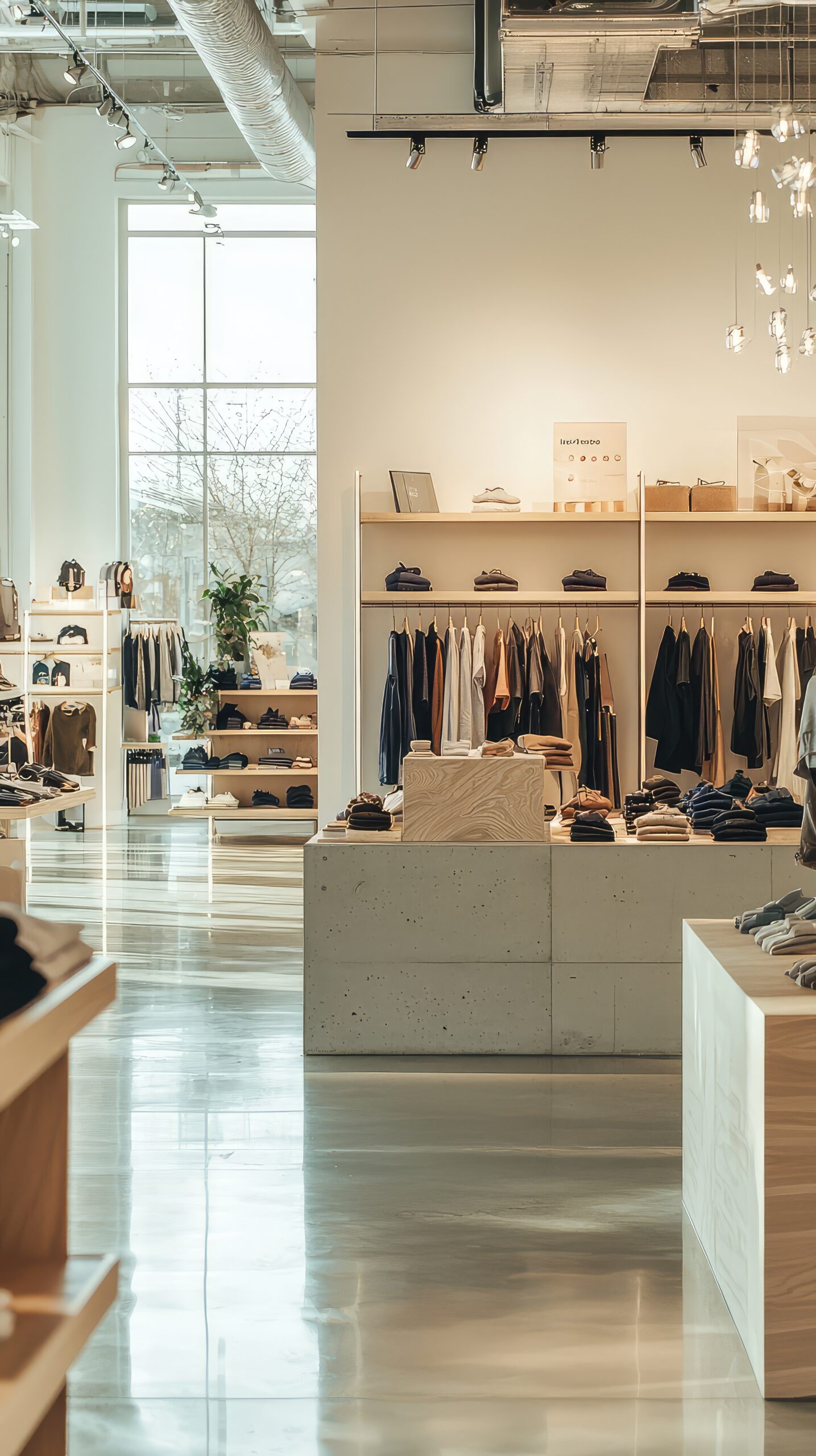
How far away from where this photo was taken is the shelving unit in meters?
1.19

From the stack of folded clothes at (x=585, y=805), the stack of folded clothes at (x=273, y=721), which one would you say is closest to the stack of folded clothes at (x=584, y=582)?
the stack of folded clothes at (x=585, y=805)

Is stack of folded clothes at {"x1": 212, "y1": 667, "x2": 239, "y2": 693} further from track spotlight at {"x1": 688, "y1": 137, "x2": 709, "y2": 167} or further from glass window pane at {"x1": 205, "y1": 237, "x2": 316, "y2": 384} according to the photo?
track spotlight at {"x1": 688, "y1": 137, "x2": 709, "y2": 167}

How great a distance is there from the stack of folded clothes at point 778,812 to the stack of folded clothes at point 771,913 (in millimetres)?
1737

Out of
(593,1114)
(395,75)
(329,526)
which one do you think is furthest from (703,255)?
(593,1114)

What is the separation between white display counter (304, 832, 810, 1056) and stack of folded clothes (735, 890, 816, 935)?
1.47m

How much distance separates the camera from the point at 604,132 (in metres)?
7.26

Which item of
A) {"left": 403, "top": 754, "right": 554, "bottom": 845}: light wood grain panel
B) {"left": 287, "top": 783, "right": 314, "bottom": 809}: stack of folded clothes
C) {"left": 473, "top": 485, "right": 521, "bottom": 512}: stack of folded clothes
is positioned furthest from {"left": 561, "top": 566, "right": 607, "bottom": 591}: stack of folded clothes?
{"left": 287, "top": 783, "right": 314, "bottom": 809}: stack of folded clothes

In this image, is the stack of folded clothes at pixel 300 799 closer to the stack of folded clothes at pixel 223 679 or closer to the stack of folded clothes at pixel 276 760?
the stack of folded clothes at pixel 276 760

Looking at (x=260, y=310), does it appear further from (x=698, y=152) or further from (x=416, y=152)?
(x=698, y=152)

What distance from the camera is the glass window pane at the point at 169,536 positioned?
12984 millimetres

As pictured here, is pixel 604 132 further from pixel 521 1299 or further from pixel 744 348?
pixel 521 1299

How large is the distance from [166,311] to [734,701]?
782cm

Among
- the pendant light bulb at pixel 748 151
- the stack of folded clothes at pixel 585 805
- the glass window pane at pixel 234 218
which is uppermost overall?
the glass window pane at pixel 234 218

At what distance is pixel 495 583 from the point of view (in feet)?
25.1
